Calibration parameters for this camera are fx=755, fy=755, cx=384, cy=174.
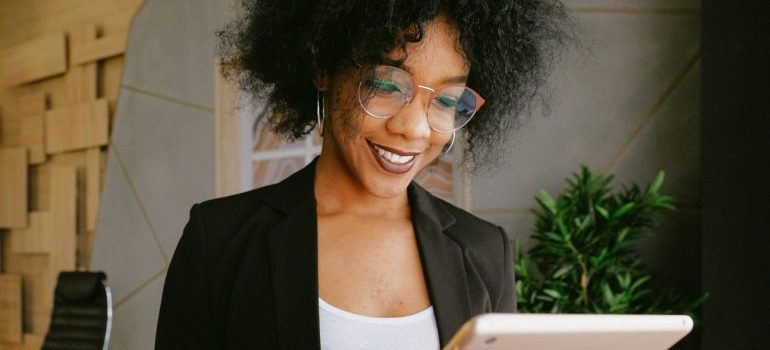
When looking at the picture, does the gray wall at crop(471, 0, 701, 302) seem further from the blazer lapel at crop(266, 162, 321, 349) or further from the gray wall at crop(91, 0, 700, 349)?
the blazer lapel at crop(266, 162, 321, 349)

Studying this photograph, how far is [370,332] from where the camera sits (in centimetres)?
140

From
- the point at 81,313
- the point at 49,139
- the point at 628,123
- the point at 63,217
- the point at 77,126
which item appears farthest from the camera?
the point at 49,139

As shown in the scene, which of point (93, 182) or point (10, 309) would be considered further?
point (10, 309)

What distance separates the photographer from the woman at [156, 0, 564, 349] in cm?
136

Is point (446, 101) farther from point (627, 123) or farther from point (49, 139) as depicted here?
point (49, 139)

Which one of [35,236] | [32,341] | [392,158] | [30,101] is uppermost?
[30,101]

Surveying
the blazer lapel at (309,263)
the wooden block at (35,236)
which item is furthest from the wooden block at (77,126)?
the blazer lapel at (309,263)

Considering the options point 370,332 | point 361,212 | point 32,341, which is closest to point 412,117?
point 361,212

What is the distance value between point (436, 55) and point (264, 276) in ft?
1.71

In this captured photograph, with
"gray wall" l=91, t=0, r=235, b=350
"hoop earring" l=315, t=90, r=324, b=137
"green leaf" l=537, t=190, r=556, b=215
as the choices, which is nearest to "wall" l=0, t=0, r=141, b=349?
"gray wall" l=91, t=0, r=235, b=350

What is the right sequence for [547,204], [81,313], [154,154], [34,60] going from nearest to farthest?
[547,204] < [81,313] < [154,154] < [34,60]

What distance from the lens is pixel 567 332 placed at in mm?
918

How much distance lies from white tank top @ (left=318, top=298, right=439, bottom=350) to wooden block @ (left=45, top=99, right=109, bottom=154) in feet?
12.8

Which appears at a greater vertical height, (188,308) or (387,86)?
(387,86)
